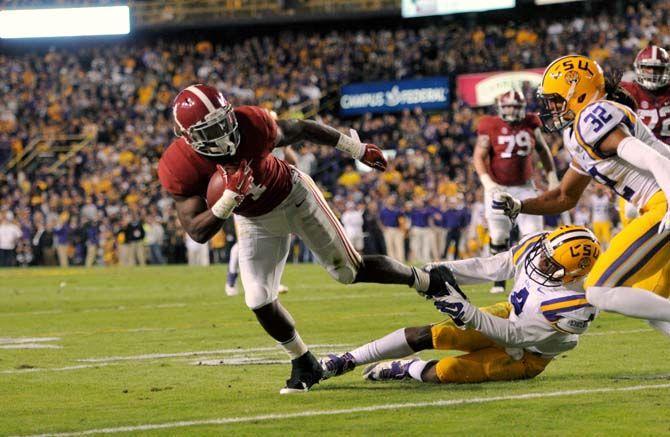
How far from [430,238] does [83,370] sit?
15.4 metres

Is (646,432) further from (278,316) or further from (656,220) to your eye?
(278,316)

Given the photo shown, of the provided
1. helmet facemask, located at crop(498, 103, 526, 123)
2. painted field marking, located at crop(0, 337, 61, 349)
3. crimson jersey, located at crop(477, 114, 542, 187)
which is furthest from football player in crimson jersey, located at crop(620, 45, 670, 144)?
painted field marking, located at crop(0, 337, 61, 349)

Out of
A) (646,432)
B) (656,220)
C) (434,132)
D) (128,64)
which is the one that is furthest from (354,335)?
(128,64)

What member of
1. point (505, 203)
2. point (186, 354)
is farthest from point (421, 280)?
point (186, 354)

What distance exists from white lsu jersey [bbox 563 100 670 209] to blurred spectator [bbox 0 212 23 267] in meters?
22.7

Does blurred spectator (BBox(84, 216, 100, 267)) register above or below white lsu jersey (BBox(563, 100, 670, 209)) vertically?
below

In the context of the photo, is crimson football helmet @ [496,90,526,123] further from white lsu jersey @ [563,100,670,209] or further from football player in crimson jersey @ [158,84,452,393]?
white lsu jersey @ [563,100,670,209]

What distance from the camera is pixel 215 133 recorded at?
5.60 metres

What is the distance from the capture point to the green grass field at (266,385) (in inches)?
195

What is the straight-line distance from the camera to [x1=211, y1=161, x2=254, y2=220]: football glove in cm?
543

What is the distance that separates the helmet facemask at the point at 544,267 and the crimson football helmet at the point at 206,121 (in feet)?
5.30

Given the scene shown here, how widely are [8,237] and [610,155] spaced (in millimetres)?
23130

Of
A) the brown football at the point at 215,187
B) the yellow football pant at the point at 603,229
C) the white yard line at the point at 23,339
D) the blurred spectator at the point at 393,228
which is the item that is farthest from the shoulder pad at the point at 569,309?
the blurred spectator at the point at 393,228

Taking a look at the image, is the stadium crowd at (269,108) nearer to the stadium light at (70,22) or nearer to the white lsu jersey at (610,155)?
the stadium light at (70,22)
